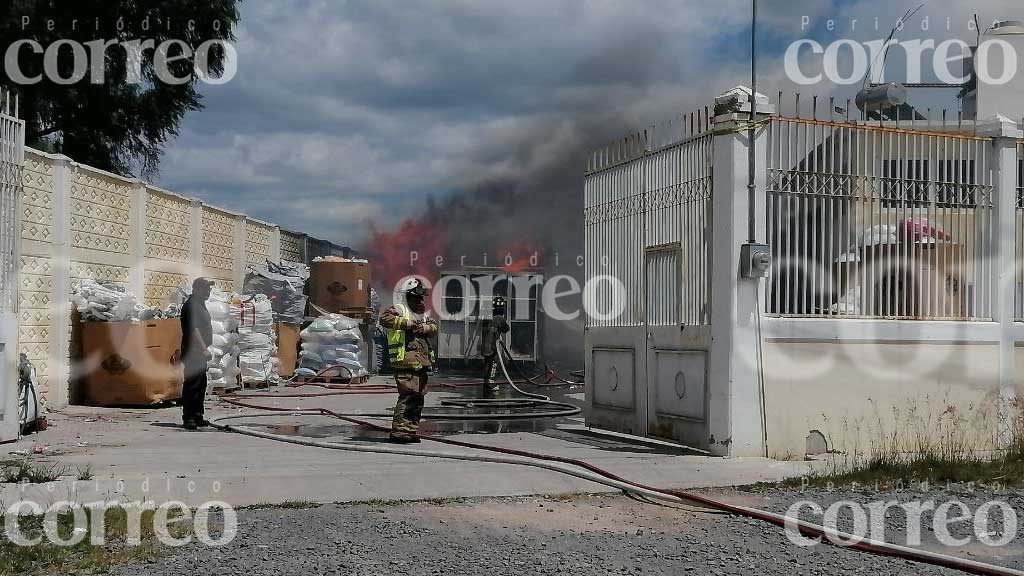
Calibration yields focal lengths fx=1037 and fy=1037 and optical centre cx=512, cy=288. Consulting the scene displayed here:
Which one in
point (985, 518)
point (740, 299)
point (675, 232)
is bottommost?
point (985, 518)

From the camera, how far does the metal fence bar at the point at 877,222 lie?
9.31 m

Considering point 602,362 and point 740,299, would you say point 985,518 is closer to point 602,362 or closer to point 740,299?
point 740,299

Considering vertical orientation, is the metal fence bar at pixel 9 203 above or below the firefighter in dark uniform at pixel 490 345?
above

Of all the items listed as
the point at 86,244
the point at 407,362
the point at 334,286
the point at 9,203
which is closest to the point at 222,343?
the point at 86,244

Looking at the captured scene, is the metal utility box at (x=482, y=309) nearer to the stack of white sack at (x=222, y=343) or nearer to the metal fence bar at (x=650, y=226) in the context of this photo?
the stack of white sack at (x=222, y=343)

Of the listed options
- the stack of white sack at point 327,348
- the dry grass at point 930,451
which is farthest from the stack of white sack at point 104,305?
the dry grass at point 930,451

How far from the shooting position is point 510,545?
5.63 meters

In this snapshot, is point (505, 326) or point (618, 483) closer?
point (618, 483)

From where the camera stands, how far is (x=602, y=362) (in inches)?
445

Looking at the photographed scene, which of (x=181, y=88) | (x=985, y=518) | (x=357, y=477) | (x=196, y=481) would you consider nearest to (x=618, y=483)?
(x=357, y=477)

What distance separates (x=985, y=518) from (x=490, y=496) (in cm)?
322

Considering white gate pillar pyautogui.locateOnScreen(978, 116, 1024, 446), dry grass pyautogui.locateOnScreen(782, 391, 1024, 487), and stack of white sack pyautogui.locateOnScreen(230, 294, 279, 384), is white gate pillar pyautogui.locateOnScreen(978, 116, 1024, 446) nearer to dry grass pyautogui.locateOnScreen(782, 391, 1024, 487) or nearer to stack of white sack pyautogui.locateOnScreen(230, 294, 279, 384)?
dry grass pyautogui.locateOnScreen(782, 391, 1024, 487)

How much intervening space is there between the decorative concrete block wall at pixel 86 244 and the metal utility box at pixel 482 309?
5.62 m

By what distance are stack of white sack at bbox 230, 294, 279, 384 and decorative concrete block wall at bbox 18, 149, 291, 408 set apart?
126 centimetres
